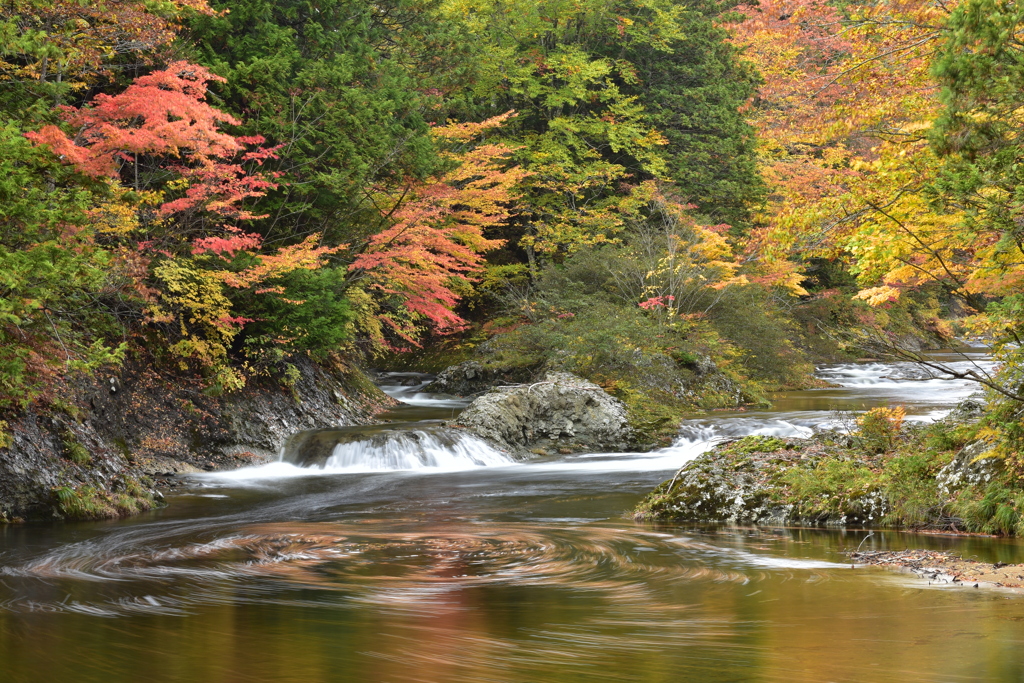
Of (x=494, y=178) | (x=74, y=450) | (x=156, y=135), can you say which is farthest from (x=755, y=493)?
(x=494, y=178)

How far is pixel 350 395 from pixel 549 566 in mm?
12950

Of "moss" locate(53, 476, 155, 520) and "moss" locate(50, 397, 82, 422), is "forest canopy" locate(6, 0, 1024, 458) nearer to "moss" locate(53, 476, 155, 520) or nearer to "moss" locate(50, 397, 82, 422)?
"moss" locate(50, 397, 82, 422)

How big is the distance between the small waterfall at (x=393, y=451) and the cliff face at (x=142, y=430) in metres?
0.72

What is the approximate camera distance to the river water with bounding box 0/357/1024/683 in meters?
4.45

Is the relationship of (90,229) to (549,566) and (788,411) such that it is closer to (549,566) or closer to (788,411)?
(549,566)

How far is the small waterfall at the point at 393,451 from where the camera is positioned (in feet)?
46.6

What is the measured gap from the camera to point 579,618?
5375mm

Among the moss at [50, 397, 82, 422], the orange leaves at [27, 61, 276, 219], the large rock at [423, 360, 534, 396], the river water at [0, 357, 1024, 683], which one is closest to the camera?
the river water at [0, 357, 1024, 683]

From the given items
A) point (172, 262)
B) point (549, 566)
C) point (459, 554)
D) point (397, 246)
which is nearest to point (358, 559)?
point (459, 554)

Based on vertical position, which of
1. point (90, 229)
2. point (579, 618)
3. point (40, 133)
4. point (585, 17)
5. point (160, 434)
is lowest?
point (579, 618)

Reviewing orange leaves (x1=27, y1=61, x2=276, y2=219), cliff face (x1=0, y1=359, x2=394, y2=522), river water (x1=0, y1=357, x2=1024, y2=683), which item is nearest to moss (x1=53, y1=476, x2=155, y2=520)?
cliff face (x1=0, y1=359, x2=394, y2=522)

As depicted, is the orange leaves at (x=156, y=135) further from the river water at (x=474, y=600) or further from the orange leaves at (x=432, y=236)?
the river water at (x=474, y=600)

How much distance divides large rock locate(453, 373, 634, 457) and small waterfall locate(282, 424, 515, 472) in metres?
0.52

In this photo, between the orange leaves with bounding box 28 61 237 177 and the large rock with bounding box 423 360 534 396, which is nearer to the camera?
the orange leaves with bounding box 28 61 237 177
